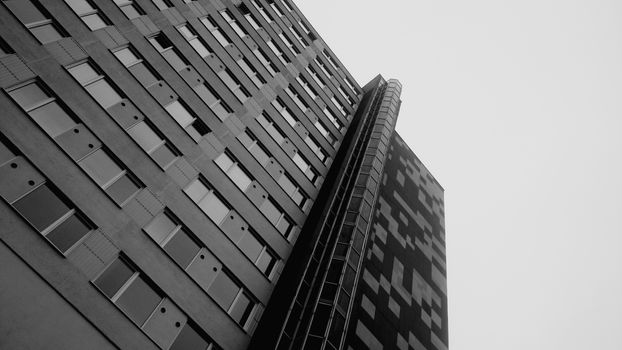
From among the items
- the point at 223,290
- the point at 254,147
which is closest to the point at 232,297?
the point at 223,290

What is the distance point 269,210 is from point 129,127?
8074mm

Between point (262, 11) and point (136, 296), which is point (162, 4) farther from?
point (136, 296)

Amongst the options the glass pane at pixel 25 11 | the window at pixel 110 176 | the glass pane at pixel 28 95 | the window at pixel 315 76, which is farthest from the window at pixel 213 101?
the window at pixel 315 76

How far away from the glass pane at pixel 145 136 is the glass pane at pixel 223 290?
6.49 metres

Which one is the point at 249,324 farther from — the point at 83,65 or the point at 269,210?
the point at 83,65

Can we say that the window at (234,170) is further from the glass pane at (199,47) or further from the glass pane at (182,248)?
the glass pane at (199,47)

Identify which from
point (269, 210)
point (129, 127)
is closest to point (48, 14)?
point (129, 127)

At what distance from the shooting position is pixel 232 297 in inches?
658

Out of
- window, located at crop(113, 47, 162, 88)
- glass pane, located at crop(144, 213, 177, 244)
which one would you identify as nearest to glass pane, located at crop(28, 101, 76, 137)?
window, located at crop(113, 47, 162, 88)

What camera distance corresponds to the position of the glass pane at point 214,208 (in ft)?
58.2

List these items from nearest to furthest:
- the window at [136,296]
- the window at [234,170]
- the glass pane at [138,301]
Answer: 1. the window at [136,296]
2. the glass pane at [138,301]
3. the window at [234,170]

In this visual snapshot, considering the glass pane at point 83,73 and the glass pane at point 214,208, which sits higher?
the glass pane at point 83,73

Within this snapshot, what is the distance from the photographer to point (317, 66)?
33.9 metres

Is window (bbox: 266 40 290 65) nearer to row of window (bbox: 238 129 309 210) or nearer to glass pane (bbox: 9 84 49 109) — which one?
row of window (bbox: 238 129 309 210)
